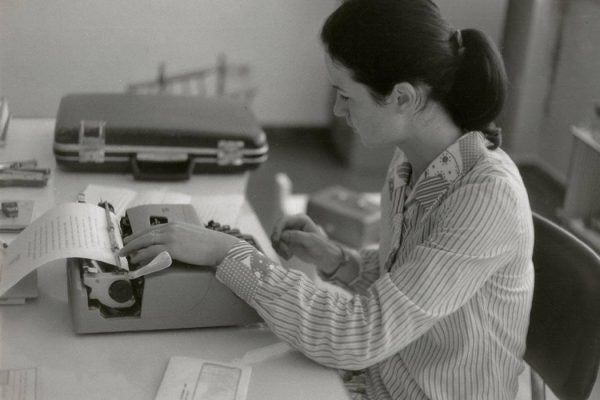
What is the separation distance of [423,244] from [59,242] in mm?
595

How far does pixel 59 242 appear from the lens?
124 centimetres

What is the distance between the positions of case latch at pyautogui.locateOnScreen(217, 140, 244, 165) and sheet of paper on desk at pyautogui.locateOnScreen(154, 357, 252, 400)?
0.85m

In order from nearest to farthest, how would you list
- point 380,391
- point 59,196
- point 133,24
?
point 380,391 < point 59,196 < point 133,24

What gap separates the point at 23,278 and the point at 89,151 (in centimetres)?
62

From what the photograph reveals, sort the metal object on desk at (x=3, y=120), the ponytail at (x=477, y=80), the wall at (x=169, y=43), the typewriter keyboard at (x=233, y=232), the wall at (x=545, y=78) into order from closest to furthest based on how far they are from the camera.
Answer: the ponytail at (x=477, y=80) → the typewriter keyboard at (x=233, y=232) → the metal object on desk at (x=3, y=120) → the wall at (x=545, y=78) → the wall at (x=169, y=43)

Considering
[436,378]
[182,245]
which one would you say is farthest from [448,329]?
[182,245]

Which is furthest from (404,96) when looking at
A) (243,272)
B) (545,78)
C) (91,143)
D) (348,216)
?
(545,78)

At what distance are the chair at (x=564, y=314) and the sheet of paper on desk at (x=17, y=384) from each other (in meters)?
0.89

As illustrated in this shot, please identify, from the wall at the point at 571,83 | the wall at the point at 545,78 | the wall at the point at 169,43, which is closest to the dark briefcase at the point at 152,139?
the wall at the point at 169,43

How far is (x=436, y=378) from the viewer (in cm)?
129

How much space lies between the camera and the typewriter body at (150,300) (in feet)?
3.98

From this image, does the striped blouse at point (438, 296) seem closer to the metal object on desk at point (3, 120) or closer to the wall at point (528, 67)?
the metal object on desk at point (3, 120)

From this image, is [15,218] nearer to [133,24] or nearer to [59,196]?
[59,196]

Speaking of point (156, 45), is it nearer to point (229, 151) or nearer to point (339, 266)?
point (229, 151)
